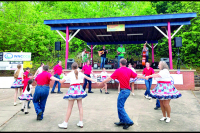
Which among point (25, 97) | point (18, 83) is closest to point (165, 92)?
point (25, 97)

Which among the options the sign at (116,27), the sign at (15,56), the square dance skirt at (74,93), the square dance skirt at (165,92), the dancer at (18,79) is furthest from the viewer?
the sign at (15,56)

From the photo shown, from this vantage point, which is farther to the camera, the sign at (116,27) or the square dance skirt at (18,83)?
the sign at (116,27)

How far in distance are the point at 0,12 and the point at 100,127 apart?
17.7m

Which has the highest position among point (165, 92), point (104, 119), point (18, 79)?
point (18, 79)

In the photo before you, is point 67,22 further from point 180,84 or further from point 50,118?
point 180,84

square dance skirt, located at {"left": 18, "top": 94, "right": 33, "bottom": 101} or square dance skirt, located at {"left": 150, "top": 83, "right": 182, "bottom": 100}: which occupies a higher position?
square dance skirt, located at {"left": 150, "top": 83, "right": 182, "bottom": 100}

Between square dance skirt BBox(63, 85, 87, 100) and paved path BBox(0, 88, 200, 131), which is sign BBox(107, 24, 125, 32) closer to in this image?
paved path BBox(0, 88, 200, 131)

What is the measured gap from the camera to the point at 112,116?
436cm

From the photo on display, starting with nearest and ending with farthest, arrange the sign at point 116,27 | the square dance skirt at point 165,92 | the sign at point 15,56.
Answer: the square dance skirt at point 165,92 < the sign at point 116,27 < the sign at point 15,56

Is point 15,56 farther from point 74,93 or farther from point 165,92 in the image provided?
point 165,92

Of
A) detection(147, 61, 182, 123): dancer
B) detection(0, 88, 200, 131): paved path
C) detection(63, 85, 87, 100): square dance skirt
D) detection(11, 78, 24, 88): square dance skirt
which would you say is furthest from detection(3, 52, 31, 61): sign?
detection(147, 61, 182, 123): dancer

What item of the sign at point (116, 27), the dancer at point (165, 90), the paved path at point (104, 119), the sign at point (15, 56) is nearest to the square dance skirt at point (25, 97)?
the paved path at point (104, 119)

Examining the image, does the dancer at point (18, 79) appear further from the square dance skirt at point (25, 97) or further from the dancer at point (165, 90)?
the dancer at point (165, 90)

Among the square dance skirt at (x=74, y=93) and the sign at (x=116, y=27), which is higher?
the sign at (x=116, y=27)
